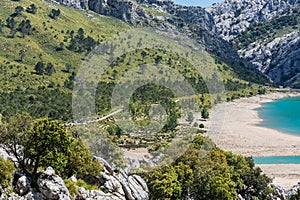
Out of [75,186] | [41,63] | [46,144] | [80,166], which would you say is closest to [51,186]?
[75,186]

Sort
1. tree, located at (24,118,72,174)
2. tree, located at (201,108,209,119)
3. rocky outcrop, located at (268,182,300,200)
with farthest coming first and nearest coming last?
tree, located at (201,108,209,119), rocky outcrop, located at (268,182,300,200), tree, located at (24,118,72,174)

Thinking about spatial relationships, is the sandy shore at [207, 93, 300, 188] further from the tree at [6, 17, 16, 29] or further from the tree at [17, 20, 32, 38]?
the tree at [6, 17, 16, 29]

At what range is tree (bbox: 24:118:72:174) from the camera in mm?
32125

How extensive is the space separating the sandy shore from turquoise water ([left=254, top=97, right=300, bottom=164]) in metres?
3.43

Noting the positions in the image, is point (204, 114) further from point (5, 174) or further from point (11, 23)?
point (11, 23)

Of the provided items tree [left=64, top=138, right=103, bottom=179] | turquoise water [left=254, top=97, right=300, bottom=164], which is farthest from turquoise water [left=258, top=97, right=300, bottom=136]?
tree [left=64, top=138, right=103, bottom=179]

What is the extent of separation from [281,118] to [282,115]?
26.9 ft

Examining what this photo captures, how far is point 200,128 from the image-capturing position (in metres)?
111

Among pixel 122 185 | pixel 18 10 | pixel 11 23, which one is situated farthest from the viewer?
pixel 18 10

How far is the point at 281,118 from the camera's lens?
140000 mm

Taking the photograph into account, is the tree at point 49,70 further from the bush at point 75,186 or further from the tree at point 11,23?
the bush at point 75,186

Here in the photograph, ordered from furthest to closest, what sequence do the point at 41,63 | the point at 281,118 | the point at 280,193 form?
the point at 41,63 < the point at 281,118 < the point at 280,193

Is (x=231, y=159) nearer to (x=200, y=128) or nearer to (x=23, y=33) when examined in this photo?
(x=200, y=128)

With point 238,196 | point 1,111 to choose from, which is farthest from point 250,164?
point 1,111
